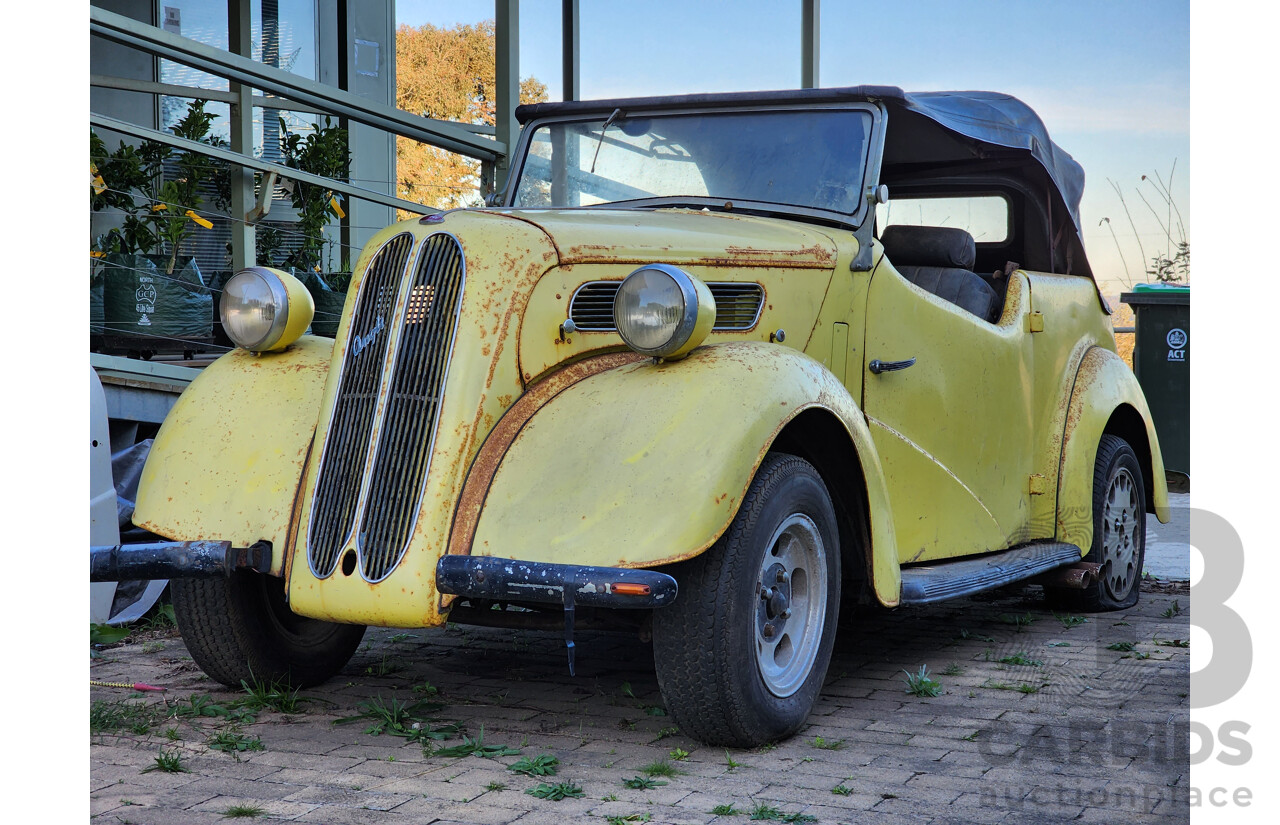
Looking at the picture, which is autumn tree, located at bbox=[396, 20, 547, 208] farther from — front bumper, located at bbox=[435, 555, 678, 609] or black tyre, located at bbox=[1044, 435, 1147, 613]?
front bumper, located at bbox=[435, 555, 678, 609]

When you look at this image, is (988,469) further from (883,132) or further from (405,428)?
(405,428)

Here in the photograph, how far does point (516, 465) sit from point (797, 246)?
1359 millimetres

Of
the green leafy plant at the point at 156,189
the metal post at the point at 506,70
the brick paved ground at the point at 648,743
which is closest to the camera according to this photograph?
the brick paved ground at the point at 648,743

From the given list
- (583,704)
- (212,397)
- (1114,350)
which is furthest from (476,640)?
(1114,350)

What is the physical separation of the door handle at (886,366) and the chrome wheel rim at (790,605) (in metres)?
0.90

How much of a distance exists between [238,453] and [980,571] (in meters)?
2.64

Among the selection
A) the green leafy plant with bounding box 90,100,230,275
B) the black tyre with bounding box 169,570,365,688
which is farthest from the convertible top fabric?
the green leafy plant with bounding box 90,100,230,275

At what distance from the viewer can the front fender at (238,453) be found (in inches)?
146

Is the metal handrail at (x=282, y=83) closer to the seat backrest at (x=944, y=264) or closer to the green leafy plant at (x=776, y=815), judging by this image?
the seat backrest at (x=944, y=264)

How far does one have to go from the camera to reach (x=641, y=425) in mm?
3367

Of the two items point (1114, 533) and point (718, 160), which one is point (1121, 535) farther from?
point (718, 160)

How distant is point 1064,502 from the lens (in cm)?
555

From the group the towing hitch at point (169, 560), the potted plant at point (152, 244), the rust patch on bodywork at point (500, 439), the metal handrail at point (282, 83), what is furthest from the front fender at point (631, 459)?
the potted plant at point (152, 244)

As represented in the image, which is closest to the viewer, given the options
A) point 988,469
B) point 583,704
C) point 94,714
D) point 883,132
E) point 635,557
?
point 635,557
